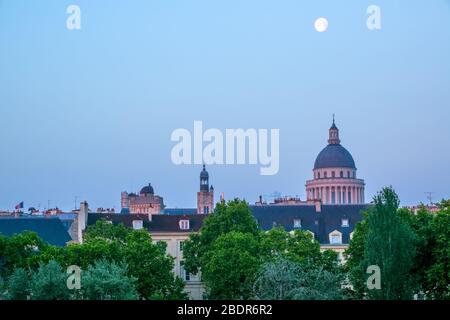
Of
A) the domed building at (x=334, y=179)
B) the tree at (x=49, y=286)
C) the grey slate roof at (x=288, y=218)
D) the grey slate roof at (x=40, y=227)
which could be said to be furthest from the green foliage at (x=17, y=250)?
the domed building at (x=334, y=179)

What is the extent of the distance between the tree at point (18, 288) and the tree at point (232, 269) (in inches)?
573

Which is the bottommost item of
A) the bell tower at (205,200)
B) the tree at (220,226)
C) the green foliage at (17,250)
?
the green foliage at (17,250)

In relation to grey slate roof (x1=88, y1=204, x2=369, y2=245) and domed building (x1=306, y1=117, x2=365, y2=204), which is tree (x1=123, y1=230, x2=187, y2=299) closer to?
grey slate roof (x1=88, y1=204, x2=369, y2=245)

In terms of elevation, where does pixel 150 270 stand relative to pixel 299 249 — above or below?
below

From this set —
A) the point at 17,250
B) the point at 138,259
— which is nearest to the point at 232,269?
the point at 138,259

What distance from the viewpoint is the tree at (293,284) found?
109ft

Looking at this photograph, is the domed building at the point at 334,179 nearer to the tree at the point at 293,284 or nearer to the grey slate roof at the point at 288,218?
the grey slate roof at the point at 288,218

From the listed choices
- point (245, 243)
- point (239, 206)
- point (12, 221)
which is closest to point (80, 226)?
point (12, 221)

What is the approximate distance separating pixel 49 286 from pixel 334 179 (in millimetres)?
71117

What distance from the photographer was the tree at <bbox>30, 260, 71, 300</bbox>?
97.2ft

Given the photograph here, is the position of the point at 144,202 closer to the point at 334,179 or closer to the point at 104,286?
the point at 334,179

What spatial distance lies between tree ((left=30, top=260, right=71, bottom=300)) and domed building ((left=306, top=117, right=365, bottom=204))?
202 ft

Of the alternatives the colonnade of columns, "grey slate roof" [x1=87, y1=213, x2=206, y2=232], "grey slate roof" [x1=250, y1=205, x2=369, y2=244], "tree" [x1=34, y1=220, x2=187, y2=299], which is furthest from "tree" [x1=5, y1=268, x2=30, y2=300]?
the colonnade of columns

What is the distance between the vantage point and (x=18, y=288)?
100ft
